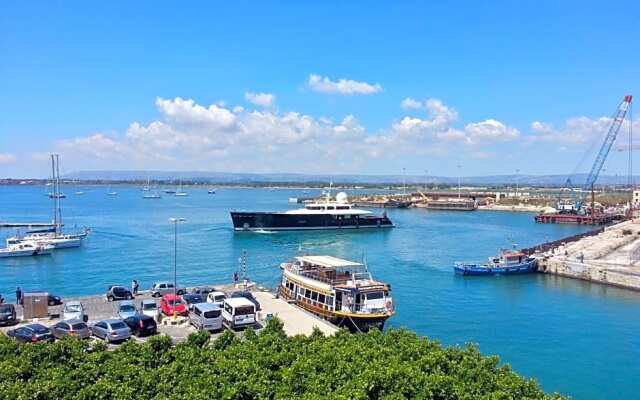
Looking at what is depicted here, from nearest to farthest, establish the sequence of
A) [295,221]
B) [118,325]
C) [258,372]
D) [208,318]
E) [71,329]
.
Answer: [258,372] < [71,329] < [118,325] < [208,318] < [295,221]

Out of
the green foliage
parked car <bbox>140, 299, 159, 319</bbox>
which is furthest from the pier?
parked car <bbox>140, 299, 159, 319</bbox>

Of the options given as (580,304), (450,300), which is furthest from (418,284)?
(580,304)

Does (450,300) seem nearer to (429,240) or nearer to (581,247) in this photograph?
(581,247)

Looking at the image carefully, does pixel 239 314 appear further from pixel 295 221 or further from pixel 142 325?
pixel 295 221

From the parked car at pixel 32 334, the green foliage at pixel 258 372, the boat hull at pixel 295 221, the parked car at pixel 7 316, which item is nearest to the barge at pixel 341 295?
the green foliage at pixel 258 372

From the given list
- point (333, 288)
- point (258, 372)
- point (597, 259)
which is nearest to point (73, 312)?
point (333, 288)

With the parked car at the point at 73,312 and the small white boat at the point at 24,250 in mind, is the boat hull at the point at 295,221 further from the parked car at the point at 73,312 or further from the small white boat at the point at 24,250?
the parked car at the point at 73,312

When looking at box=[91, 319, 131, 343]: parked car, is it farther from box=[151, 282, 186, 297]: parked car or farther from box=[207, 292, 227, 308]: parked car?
box=[151, 282, 186, 297]: parked car
